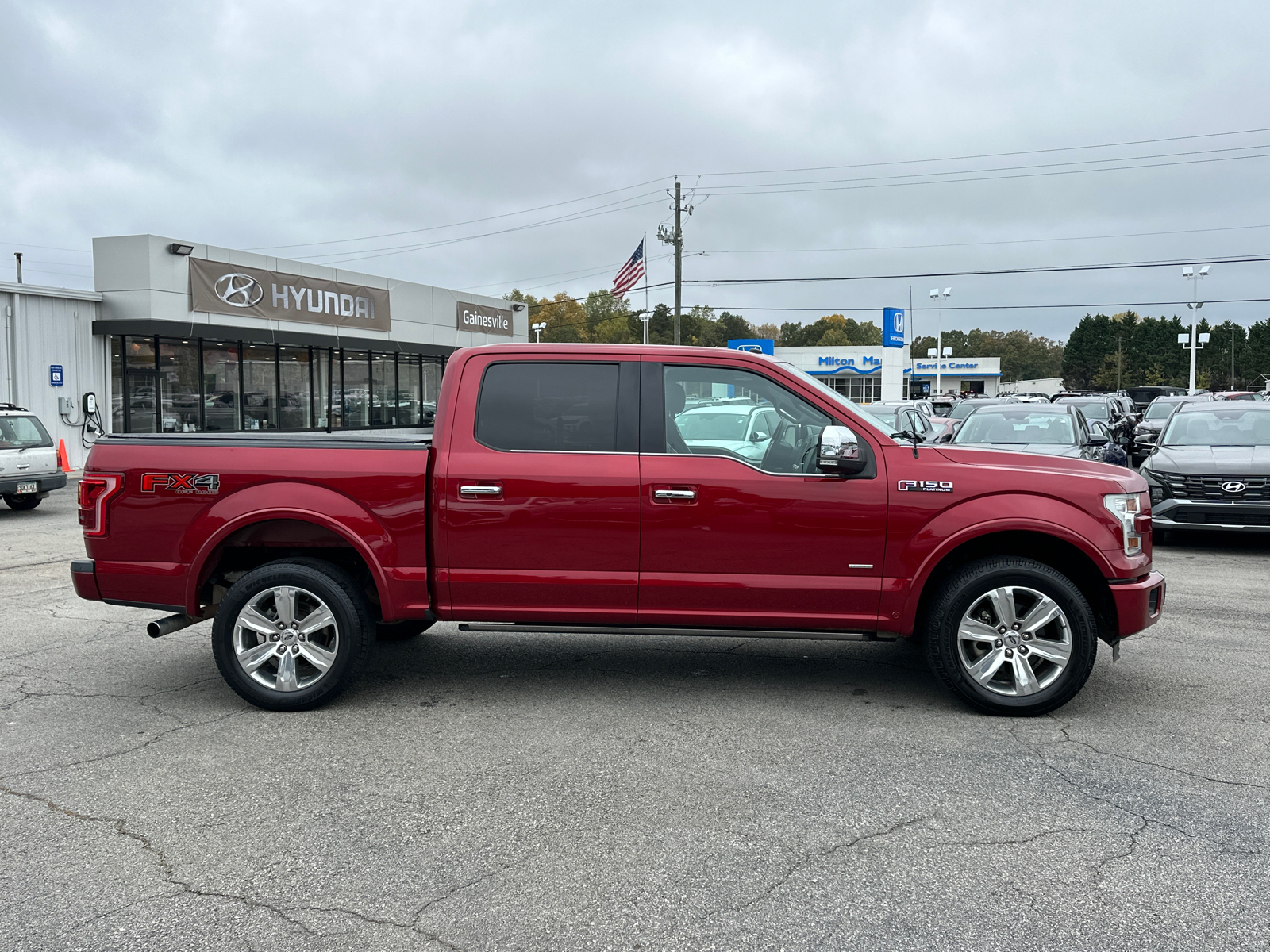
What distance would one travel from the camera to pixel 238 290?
2545cm

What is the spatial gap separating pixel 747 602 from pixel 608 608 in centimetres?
75

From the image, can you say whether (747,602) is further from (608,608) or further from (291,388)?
(291,388)

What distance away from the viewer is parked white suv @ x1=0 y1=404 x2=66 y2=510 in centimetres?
1470

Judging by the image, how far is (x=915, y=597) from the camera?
17.3 ft

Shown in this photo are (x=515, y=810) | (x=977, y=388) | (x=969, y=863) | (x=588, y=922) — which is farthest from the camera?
(x=977, y=388)

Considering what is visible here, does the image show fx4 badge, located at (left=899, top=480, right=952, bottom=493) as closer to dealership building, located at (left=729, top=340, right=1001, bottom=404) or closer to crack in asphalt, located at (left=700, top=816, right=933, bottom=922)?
crack in asphalt, located at (left=700, top=816, right=933, bottom=922)

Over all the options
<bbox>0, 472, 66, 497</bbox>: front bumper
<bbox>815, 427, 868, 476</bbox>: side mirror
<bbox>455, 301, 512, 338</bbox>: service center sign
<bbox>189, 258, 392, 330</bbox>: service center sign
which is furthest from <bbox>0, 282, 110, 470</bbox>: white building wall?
<bbox>815, 427, 868, 476</bbox>: side mirror

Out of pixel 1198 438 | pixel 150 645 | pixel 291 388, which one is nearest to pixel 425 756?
pixel 150 645

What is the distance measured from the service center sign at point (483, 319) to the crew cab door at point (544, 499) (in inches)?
1206

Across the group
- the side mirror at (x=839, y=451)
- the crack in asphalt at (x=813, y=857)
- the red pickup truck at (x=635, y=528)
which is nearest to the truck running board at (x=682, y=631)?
the red pickup truck at (x=635, y=528)

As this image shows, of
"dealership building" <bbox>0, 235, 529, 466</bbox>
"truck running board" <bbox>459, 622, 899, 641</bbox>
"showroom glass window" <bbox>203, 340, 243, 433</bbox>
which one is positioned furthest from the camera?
"showroom glass window" <bbox>203, 340, 243, 433</bbox>

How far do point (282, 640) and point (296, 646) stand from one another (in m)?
0.08

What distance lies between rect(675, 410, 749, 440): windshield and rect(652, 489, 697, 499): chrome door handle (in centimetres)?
33

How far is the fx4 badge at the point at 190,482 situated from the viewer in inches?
214
